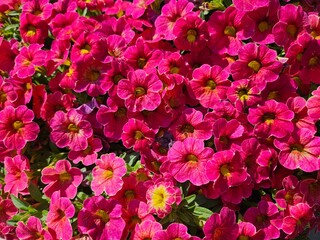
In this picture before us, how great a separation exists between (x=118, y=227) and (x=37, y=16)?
911 millimetres

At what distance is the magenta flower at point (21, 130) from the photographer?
1796 millimetres

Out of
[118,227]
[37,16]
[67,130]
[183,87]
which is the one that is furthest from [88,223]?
[37,16]

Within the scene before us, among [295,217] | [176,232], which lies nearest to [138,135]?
[176,232]

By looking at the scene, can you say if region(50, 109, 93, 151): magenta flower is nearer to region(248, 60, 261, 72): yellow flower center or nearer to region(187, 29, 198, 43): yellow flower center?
region(187, 29, 198, 43): yellow flower center

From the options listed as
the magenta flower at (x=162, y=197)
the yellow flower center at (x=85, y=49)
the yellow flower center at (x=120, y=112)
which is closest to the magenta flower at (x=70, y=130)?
the yellow flower center at (x=120, y=112)

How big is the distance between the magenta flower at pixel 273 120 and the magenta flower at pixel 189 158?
0.63 ft

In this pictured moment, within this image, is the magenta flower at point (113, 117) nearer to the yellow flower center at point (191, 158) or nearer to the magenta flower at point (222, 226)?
the yellow flower center at point (191, 158)

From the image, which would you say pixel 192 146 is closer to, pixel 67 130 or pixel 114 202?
pixel 114 202

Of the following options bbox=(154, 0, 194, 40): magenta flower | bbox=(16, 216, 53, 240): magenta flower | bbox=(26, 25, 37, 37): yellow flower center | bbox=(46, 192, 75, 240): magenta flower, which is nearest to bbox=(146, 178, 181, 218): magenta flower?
bbox=(46, 192, 75, 240): magenta flower

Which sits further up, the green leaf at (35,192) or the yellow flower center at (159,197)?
the yellow flower center at (159,197)

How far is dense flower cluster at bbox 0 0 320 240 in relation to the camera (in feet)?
5.44

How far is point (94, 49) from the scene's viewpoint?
5.91ft

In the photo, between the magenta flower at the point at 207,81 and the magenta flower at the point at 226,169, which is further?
the magenta flower at the point at 207,81

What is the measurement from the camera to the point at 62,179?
179 centimetres
